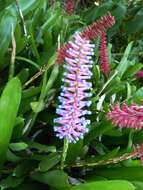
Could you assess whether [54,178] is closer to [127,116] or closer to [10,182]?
[10,182]

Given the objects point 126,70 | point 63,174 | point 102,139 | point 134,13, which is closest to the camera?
point 63,174

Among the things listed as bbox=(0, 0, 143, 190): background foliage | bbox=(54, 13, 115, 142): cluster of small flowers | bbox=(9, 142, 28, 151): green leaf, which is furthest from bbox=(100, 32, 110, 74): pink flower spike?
bbox=(9, 142, 28, 151): green leaf

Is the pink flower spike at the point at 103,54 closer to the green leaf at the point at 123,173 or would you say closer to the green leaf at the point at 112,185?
the green leaf at the point at 123,173

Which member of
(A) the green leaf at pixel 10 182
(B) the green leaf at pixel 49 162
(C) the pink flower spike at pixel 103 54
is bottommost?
(A) the green leaf at pixel 10 182

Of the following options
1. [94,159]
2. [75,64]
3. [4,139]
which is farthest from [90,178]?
[75,64]

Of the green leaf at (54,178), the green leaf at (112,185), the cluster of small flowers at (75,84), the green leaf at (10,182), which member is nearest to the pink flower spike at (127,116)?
the cluster of small flowers at (75,84)

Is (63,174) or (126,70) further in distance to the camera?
(126,70)

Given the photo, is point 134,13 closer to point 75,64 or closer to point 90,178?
point 90,178
